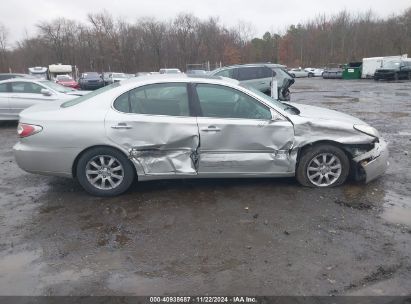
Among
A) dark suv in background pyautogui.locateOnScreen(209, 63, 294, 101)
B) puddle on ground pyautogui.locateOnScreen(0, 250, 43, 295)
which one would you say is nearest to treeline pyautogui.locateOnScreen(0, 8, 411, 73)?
dark suv in background pyautogui.locateOnScreen(209, 63, 294, 101)

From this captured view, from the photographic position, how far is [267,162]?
4688 mm

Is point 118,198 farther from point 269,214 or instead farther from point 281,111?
point 281,111

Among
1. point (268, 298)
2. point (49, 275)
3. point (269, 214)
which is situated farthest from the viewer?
point (269, 214)

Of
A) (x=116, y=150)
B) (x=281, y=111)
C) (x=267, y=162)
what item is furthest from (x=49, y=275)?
(x=281, y=111)

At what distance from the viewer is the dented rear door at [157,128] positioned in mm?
4535

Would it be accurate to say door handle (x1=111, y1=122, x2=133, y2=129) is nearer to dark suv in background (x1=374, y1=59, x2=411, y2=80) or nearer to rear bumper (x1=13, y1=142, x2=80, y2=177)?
rear bumper (x1=13, y1=142, x2=80, y2=177)

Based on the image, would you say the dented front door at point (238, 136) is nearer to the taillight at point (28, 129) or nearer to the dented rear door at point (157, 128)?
the dented rear door at point (157, 128)

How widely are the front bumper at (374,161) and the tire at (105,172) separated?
313 cm

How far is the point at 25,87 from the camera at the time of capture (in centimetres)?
1077

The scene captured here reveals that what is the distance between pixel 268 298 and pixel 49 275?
1.90 metres

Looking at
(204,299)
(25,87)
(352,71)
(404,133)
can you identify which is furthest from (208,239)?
(352,71)

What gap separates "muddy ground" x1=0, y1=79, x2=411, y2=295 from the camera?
2.95m

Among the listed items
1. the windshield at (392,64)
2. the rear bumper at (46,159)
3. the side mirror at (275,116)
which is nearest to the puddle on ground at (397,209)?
the side mirror at (275,116)

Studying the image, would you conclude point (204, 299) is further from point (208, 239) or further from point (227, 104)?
point (227, 104)
